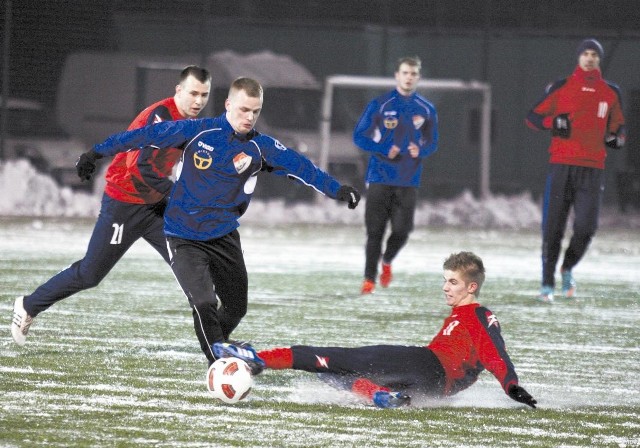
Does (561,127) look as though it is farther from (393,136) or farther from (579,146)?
(393,136)

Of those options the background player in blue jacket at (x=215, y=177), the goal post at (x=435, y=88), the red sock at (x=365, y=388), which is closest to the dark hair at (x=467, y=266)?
the background player in blue jacket at (x=215, y=177)

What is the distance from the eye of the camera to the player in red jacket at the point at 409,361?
568cm

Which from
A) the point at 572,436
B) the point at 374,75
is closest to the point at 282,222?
the point at 374,75

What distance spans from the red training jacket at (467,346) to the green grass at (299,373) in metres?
0.13

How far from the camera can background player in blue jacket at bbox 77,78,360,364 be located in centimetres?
613

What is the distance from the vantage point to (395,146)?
10.7 m

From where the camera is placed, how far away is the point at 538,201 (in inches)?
810

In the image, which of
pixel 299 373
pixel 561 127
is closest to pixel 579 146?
pixel 561 127

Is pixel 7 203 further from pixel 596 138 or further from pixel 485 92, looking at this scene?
pixel 596 138

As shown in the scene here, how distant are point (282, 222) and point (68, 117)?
3.71 metres

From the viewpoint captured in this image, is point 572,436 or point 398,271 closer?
point 572,436

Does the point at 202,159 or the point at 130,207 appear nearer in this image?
the point at 202,159

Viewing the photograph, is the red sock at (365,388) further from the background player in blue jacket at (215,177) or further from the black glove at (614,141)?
the black glove at (614,141)

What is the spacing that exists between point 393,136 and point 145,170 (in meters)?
4.10
